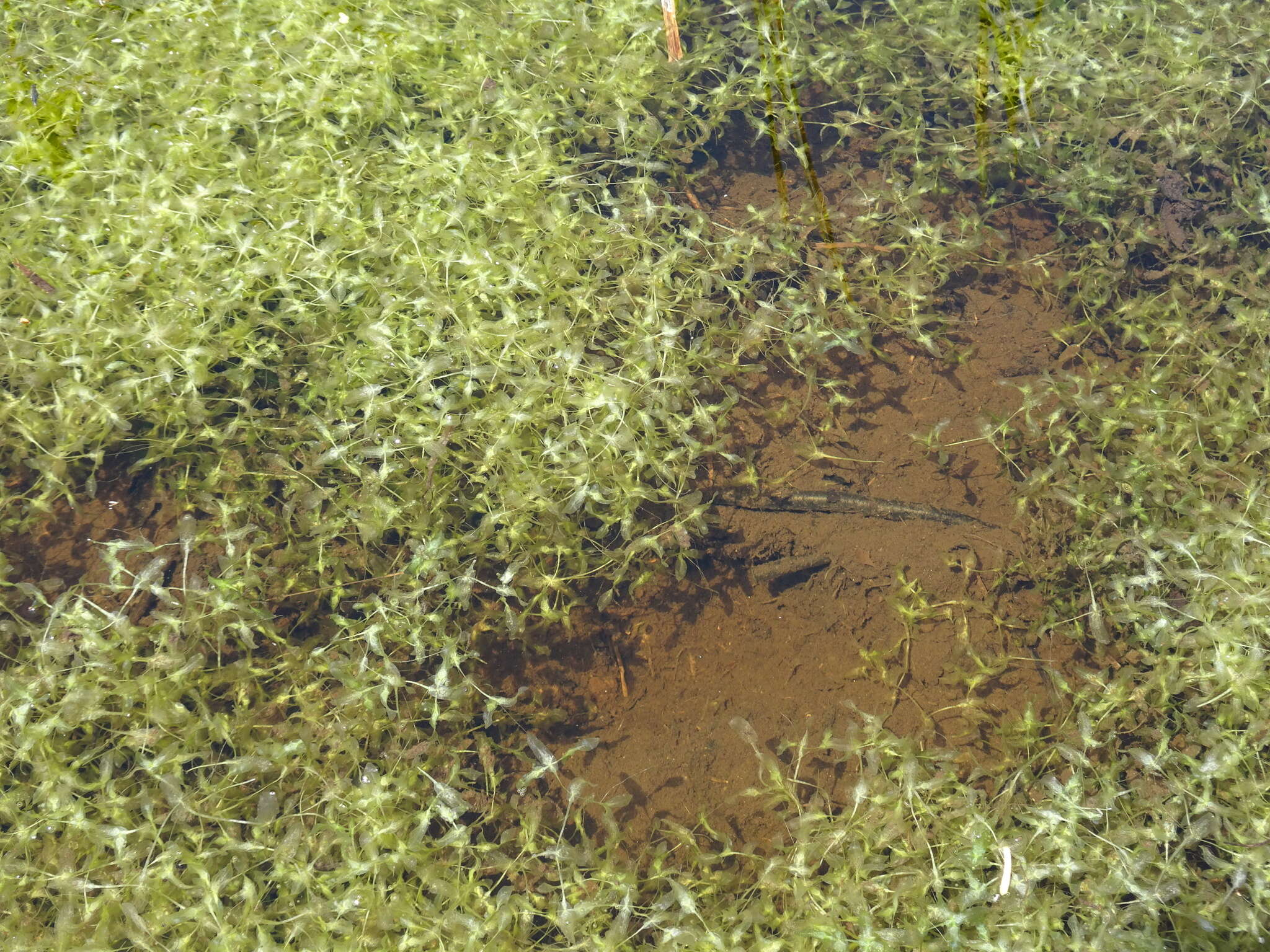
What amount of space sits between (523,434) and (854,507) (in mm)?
1215

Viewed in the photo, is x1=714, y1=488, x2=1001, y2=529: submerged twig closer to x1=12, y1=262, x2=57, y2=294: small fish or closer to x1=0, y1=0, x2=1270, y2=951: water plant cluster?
x1=0, y1=0, x2=1270, y2=951: water plant cluster

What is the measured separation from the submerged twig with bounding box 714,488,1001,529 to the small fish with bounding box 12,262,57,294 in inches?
97.5

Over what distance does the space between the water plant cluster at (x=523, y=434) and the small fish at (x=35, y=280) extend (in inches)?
0.4

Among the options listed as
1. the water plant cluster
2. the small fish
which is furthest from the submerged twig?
the small fish

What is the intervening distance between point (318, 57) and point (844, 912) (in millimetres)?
3537

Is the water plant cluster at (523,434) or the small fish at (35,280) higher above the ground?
the small fish at (35,280)

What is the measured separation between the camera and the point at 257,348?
3.11 meters

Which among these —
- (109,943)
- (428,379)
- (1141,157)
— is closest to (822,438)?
(428,379)

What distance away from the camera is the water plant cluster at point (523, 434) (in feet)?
8.36

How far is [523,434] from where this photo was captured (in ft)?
10.0

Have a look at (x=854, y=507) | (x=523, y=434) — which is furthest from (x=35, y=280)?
(x=854, y=507)

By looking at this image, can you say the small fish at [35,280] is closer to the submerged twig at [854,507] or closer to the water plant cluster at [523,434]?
the water plant cluster at [523,434]

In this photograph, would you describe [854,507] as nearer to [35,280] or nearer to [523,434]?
[523,434]

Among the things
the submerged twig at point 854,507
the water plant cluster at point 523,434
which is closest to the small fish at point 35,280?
the water plant cluster at point 523,434
